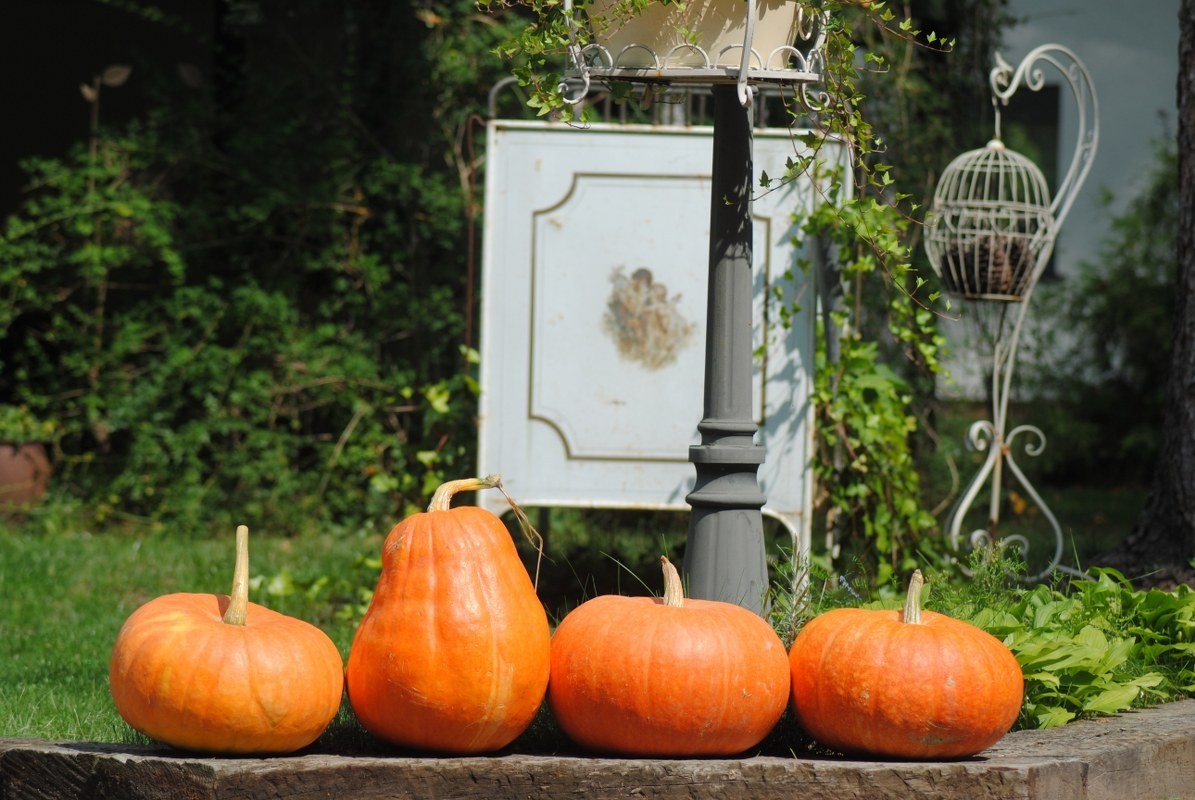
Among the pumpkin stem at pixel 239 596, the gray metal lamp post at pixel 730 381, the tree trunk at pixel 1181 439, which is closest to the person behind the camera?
the pumpkin stem at pixel 239 596

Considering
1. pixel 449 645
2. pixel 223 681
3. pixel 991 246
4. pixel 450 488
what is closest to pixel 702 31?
pixel 450 488

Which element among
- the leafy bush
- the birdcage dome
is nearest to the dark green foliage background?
the birdcage dome

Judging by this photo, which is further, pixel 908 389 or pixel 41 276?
pixel 41 276

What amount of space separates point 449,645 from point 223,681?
0.39 meters

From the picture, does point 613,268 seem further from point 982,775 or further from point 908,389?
point 982,775

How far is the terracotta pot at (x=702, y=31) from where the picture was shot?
8.83ft

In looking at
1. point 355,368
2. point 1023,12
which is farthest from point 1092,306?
point 355,368

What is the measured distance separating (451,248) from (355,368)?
0.80m

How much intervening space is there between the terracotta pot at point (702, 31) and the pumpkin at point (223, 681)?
1.32 metres

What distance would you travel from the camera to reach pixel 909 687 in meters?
2.32

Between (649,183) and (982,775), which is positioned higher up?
(649,183)

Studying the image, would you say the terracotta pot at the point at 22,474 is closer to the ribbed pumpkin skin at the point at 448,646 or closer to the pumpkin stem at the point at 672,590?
the ribbed pumpkin skin at the point at 448,646

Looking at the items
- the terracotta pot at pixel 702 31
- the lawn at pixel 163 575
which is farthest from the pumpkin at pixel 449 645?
the terracotta pot at pixel 702 31

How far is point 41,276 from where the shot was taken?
6887 millimetres
